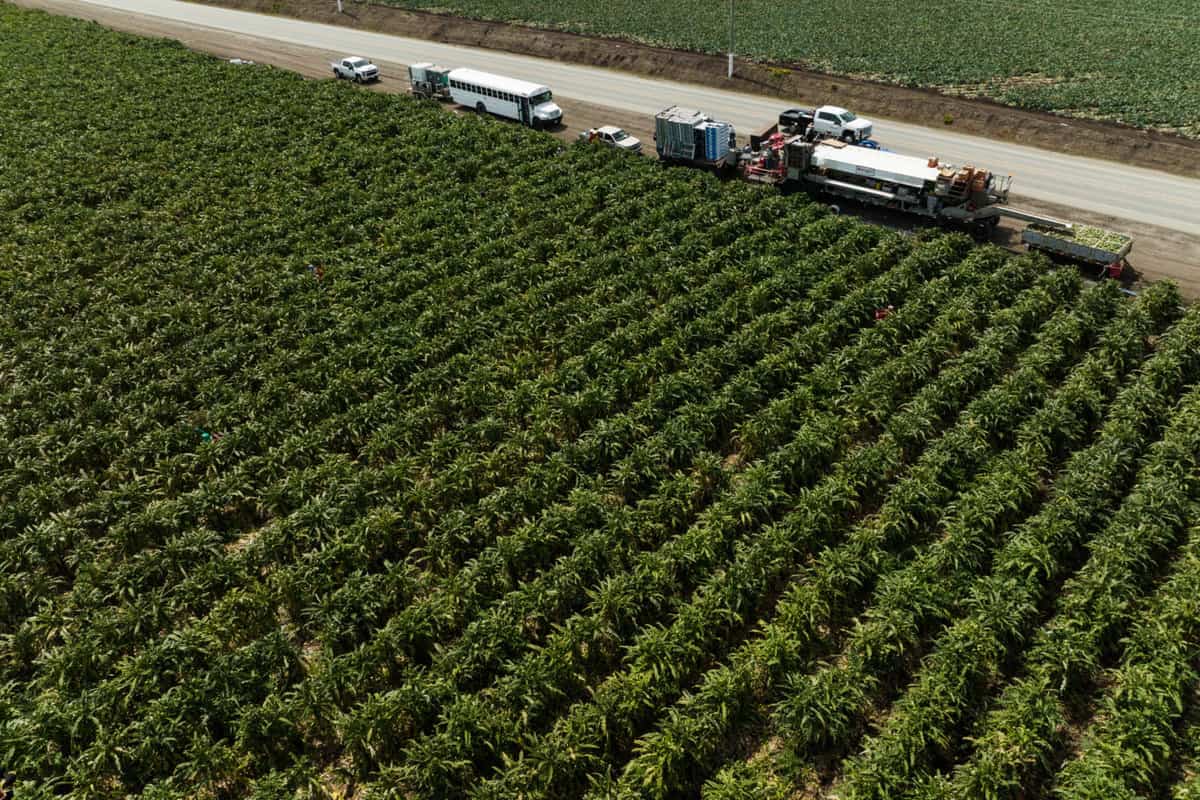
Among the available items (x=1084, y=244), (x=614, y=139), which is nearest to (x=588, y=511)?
(x=1084, y=244)

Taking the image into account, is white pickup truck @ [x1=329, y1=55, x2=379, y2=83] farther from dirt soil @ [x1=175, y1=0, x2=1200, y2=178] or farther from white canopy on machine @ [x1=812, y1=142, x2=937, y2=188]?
white canopy on machine @ [x1=812, y1=142, x2=937, y2=188]

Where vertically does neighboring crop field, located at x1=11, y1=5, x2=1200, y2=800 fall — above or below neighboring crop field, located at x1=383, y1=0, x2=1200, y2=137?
below

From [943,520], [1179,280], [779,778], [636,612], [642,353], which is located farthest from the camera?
[1179,280]

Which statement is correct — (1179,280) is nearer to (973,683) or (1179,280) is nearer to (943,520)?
(943,520)

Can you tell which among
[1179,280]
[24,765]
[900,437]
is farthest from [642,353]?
[1179,280]

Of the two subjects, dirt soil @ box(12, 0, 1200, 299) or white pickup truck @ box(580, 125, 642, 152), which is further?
white pickup truck @ box(580, 125, 642, 152)

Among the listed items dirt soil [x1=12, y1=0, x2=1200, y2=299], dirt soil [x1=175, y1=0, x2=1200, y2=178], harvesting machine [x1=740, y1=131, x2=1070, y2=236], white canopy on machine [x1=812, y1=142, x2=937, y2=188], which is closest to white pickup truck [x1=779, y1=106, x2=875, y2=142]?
harvesting machine [x1=740, y1=131, x2=1070, y2=236]

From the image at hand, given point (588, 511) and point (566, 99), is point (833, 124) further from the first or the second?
point (588, 511)
